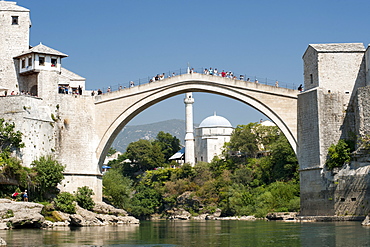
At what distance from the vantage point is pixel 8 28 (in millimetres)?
41656

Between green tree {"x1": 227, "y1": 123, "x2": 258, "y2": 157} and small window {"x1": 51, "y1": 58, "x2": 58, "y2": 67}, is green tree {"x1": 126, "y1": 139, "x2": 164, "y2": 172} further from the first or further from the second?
small window {"x1": 51, "y1": 58, "x2": 58, "y2": 67}

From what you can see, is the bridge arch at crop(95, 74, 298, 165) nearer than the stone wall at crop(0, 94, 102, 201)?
No

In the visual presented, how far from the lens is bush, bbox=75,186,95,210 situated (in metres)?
39.0

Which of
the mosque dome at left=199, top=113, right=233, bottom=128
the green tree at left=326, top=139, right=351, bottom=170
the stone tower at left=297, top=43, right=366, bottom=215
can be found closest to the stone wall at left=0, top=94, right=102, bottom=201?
the stone tower at left=297, top=43, right=366, bottom=215

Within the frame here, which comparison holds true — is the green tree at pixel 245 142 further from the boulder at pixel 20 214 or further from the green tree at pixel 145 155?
the boulder at pixel 20 214

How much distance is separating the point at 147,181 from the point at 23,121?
1229 inches

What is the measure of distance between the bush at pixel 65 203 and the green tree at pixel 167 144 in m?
42.1

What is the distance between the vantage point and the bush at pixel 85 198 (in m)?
39.0

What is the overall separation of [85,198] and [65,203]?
1.89 metres

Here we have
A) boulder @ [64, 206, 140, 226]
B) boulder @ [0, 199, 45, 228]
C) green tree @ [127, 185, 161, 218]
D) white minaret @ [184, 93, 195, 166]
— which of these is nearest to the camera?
boulder @ [0, 199, 45, 228]

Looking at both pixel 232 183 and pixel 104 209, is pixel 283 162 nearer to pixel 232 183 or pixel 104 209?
pixel 232 183

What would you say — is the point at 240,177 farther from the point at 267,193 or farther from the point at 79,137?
the point at 79,137

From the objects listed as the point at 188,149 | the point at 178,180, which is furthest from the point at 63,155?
the point at 188,149

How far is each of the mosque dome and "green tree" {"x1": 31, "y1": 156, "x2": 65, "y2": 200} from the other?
4129 cm
